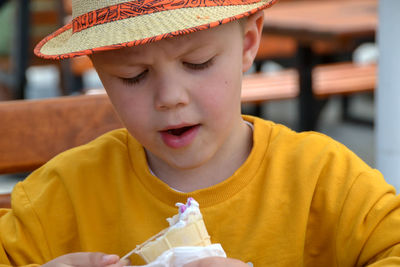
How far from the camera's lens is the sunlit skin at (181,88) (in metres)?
1.32

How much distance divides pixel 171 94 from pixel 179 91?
18 mm

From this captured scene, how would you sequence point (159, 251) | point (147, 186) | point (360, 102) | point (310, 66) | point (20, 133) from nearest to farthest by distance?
point (159, 251) → point (147, 186) → point (20, 133) → point (310, 66) → point (360, 102)

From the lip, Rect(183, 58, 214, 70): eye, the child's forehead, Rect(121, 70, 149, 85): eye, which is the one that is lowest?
the lip

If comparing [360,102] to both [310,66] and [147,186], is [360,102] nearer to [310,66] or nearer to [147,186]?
[310,66]

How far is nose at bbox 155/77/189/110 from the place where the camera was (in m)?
1.31

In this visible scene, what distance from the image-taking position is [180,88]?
1319mm

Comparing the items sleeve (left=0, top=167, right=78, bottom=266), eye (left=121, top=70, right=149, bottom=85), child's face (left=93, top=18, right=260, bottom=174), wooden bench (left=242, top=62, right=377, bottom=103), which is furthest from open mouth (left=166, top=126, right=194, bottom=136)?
wooden bench (left=242, top=62, right=377, bottom=103)

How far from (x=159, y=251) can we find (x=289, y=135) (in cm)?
51

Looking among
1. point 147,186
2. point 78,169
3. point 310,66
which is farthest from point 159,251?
point 310,66

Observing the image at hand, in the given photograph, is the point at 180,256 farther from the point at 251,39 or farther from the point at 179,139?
the point at 251,39

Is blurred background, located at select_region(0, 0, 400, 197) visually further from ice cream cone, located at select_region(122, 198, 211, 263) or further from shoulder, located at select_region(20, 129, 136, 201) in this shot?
ice cream cone, located at select_region(122, 198, 211, 263)

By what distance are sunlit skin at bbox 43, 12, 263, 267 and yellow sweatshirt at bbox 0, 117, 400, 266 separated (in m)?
0.15

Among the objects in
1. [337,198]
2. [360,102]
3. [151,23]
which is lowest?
[360,102]

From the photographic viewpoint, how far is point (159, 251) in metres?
1.24
